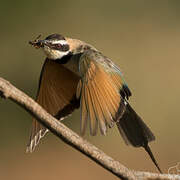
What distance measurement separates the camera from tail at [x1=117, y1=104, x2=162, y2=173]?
2.97 metres

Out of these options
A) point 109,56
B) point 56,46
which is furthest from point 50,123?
point 109,56

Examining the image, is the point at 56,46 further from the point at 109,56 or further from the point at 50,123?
the point at 109,56

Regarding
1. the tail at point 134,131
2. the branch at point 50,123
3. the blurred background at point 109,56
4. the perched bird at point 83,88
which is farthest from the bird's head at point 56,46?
the blurred background at point 109,56

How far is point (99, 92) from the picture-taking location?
107 inches

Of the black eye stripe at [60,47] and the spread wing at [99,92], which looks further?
the black eye stripe at [60,47]

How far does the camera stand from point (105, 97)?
2.72 m

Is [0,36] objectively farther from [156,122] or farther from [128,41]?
[156,122]

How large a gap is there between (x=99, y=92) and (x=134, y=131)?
1.21ft

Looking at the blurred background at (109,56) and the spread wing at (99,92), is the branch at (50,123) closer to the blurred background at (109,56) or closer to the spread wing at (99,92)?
the spread wing at (99,92)

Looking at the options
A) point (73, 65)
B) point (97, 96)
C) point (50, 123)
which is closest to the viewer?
point (50, 123)

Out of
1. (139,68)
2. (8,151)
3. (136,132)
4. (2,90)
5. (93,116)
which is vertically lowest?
(8,151)

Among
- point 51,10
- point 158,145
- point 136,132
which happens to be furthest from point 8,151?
point 136,132

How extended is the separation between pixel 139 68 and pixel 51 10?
130 centimetres

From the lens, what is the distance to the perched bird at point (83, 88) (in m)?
2.71
